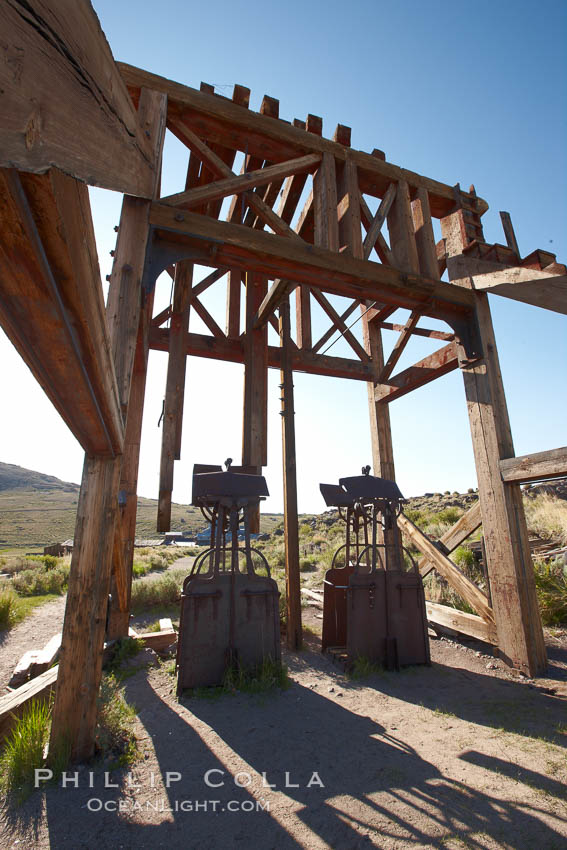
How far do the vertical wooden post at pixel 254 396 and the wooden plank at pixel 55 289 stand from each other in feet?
12.4

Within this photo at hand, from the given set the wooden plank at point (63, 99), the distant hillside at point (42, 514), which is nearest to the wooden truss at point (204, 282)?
the wooden plank at point (63, 99)

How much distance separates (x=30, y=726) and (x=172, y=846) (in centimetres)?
150

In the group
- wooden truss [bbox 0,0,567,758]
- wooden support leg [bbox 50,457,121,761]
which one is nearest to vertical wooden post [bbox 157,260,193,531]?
wooden truss [bbox 0,0,567,758]

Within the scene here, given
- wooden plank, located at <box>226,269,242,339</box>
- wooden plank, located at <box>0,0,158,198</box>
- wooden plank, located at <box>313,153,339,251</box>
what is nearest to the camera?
wooden plank, located at <box>0,0,158,198</box>

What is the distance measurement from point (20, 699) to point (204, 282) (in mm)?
5921

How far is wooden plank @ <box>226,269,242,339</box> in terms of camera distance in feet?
24.7

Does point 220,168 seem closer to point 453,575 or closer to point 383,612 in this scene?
point 383,612

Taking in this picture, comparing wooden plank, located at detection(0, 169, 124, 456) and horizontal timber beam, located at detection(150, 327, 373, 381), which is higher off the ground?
horizontal timber beam, located at detection(150, 327, 373, 381)

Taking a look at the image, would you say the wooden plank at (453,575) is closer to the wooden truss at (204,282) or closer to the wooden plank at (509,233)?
the wooden truss at (204,282)

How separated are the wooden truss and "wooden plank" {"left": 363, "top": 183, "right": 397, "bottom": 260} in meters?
0.04

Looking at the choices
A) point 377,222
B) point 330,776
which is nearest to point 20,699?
point 330,776

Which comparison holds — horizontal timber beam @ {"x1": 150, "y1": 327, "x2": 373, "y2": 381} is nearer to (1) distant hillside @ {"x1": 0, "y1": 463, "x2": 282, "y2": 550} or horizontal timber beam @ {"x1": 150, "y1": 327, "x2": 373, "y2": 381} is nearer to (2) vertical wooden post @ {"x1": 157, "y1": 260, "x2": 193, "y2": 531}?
(2) vertical wooden post @ {"x1": 157, "y1": 260, "x2": 193, "y2": 531}

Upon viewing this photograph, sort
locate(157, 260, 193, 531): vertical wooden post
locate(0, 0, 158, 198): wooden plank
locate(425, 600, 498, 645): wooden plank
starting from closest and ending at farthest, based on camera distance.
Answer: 1. locate(0, 0, 158, 198): wooden plank
2. locate(157, 260, 193, 531): vertical wooden post
3. locate(425, 600, 498, 645): wooden plank

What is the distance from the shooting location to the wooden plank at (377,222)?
5.29 metres
